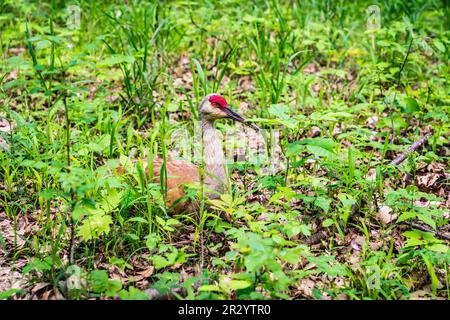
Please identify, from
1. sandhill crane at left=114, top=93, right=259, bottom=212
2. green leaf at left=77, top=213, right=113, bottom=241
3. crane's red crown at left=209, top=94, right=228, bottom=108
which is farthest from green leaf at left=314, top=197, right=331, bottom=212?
green leaf at left=77, top=213, right=113, bottom=241

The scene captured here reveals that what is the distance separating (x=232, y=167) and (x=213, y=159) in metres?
0.19

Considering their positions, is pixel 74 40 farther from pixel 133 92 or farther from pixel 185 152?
pixel 185 152

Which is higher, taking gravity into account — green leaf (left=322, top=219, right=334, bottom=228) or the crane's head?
the crane's head

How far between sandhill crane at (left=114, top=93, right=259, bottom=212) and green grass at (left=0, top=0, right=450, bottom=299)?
0.37 ft

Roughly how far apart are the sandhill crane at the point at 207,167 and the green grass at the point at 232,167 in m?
0.11

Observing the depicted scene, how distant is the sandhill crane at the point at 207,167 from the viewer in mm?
3998

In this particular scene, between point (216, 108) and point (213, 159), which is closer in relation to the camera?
point (213, 159)

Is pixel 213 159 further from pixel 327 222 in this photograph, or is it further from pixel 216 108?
pixel 327 222

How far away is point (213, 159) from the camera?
169 inches

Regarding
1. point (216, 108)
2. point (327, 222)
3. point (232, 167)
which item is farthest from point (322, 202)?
point (216, 108)

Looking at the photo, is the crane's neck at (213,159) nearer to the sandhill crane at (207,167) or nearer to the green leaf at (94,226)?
the sandhill crane at (207,167)

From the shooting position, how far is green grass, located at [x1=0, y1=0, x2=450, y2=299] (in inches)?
132

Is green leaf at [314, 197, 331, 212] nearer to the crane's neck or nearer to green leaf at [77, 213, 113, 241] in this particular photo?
the crane's neck

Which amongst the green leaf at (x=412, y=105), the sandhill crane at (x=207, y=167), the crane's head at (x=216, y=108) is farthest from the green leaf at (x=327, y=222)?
the green leaf at (x=412, y=105)
